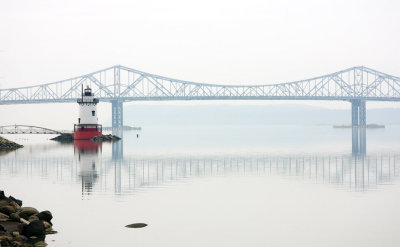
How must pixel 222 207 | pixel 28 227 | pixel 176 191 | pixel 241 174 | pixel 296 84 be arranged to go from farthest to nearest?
pixel 296 84
pixel 241 174
pixel 176 191
pixel 222 207
pixel 28 227

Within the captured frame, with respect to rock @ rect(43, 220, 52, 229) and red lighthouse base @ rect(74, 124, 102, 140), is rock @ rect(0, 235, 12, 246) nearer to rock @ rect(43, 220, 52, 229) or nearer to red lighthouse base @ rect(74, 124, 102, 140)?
rock @ rect(43, 220, 52, 229)

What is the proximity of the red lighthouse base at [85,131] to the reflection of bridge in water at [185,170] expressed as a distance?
2750cm

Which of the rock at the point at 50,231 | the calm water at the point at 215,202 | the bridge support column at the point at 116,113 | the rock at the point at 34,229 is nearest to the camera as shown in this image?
the rock at the point at 34,229

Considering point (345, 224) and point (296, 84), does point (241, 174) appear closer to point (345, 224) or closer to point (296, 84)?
point (345, 224)

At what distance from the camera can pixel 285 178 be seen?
25859mm

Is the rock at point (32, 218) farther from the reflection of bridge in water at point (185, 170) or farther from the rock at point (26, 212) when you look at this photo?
the reflection of bridge in water at point (185, 170)

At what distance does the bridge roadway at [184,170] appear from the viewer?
24.0 meters

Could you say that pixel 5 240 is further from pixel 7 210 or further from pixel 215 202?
pixel 215 202

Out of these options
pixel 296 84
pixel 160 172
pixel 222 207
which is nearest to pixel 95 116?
pixel 160 172

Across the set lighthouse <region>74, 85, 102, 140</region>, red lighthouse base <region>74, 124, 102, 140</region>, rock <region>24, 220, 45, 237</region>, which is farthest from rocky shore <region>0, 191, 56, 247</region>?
red lighthouse base <region>74, 124, 102, 140</region>

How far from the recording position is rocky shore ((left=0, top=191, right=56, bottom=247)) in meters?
12.4

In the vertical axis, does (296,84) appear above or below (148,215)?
above

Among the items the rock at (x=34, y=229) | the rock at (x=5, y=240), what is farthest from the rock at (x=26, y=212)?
the rock at (x=5, y=240)

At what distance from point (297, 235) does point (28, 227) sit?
22.3ft
